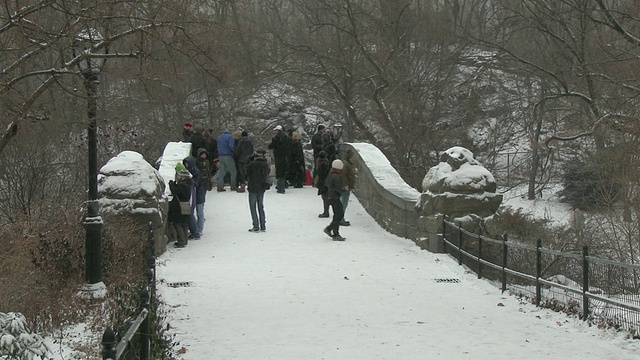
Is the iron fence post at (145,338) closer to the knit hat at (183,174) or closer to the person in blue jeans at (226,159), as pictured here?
the knit hat at (183,174)

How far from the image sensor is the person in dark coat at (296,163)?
21219 mm

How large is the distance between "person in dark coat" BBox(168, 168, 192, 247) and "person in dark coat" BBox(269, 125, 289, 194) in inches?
244

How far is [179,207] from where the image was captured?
14.5 metres

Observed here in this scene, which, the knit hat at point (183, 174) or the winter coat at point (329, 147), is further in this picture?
the winter coat at point (329, 147)

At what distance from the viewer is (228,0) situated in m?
9.81

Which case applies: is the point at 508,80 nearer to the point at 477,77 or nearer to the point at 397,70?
the point at 477,77

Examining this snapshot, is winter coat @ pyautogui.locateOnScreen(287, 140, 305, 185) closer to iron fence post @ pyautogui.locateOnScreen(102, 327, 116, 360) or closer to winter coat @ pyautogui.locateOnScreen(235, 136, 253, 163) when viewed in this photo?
winter coat @ pyautogui.locateOnScreen(235, 136, 253, 163)

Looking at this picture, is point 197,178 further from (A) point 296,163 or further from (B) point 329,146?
(A) point 296,163

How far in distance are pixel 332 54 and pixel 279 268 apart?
→ 74.5 feet

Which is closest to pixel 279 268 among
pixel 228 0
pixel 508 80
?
pixel 228 0

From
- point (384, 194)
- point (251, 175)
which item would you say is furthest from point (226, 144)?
point (384, 194)

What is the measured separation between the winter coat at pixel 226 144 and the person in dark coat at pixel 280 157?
1000 millimetres

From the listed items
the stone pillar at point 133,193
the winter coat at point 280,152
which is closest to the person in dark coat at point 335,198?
the stone pillar at point 133,193

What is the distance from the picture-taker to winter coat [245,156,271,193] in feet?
52.1
